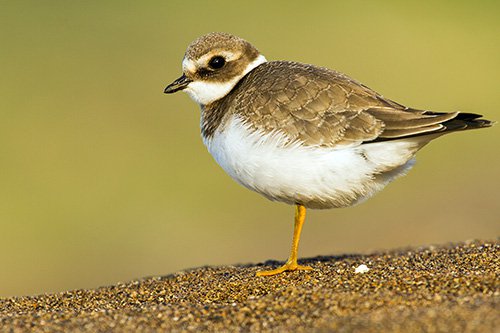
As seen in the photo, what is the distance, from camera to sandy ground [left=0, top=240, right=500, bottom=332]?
17.6 feet

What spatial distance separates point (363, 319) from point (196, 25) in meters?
20.6

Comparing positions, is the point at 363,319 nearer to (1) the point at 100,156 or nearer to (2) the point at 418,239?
(2) the point at 418,239

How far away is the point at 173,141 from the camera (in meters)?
19.1

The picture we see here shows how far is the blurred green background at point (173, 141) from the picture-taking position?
15688mm

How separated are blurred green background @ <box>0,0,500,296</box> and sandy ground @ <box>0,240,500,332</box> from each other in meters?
6.28

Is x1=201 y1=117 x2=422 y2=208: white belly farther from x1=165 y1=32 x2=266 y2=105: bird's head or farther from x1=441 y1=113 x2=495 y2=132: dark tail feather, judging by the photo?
x1=165 y1=32 x2=266 y2=105: bird's head

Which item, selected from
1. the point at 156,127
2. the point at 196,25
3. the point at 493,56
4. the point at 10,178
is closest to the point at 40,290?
the point at 10,178

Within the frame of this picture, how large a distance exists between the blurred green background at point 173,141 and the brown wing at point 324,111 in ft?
21.2

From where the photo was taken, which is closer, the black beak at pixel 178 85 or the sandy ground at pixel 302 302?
the sandy ground at pixel 302 302

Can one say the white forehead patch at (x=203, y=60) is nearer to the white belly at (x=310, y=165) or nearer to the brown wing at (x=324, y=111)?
the brown wing at (x=324, y=111)

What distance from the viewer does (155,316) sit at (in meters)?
6.21

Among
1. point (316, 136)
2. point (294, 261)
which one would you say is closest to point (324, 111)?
point (316, 136)

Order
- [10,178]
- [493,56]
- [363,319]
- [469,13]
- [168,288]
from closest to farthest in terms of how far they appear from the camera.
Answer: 1. [363,319]
2. [168,288]
3. [10,178]
4. [493,56]
5. [469,13]

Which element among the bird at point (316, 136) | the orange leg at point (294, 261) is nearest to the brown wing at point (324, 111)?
A: the bird at point (316, 136)
